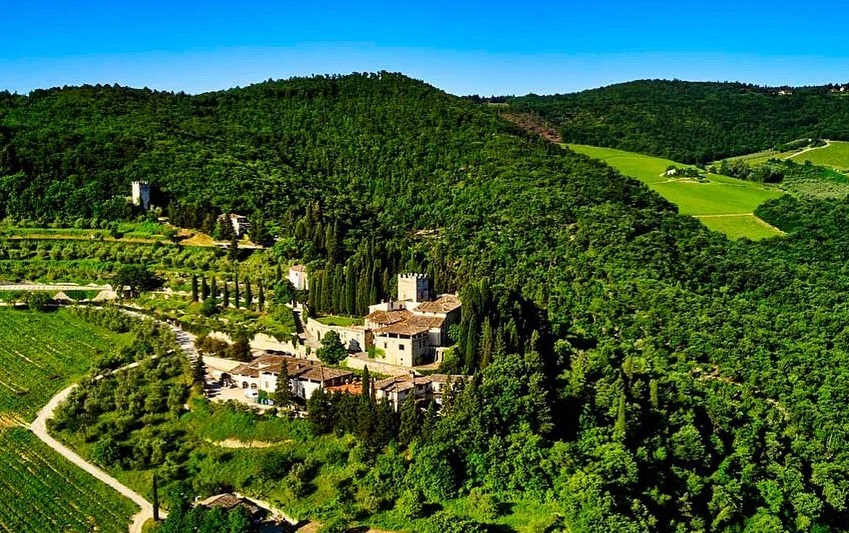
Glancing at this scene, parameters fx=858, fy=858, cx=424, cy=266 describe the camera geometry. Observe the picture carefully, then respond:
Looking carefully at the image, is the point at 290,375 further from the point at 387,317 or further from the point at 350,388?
the point at 387,317

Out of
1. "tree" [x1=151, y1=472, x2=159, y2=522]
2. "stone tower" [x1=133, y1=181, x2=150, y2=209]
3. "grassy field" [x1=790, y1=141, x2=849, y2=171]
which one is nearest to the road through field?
"tree" [x1=151, y1=472, x2=159, y2=522]

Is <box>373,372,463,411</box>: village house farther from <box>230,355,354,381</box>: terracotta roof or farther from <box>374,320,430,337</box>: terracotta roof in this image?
<box>230,355,354,381</box>: terracotta roof

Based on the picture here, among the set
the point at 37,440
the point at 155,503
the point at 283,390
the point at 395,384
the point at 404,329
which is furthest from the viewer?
the point at 404,329

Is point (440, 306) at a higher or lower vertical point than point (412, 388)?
higher

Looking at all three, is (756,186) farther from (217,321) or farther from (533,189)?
(217,321)

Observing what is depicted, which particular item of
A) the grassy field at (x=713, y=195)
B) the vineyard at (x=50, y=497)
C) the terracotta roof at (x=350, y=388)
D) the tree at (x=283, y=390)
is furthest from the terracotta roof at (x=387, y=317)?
the grassy field at (x=713, y=195)

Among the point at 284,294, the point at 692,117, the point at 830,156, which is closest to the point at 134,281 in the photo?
the point at 284,294

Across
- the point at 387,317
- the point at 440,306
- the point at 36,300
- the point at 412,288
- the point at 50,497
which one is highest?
the point at 412,288

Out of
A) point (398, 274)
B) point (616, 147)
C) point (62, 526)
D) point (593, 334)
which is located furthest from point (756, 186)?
point (62, 526)
